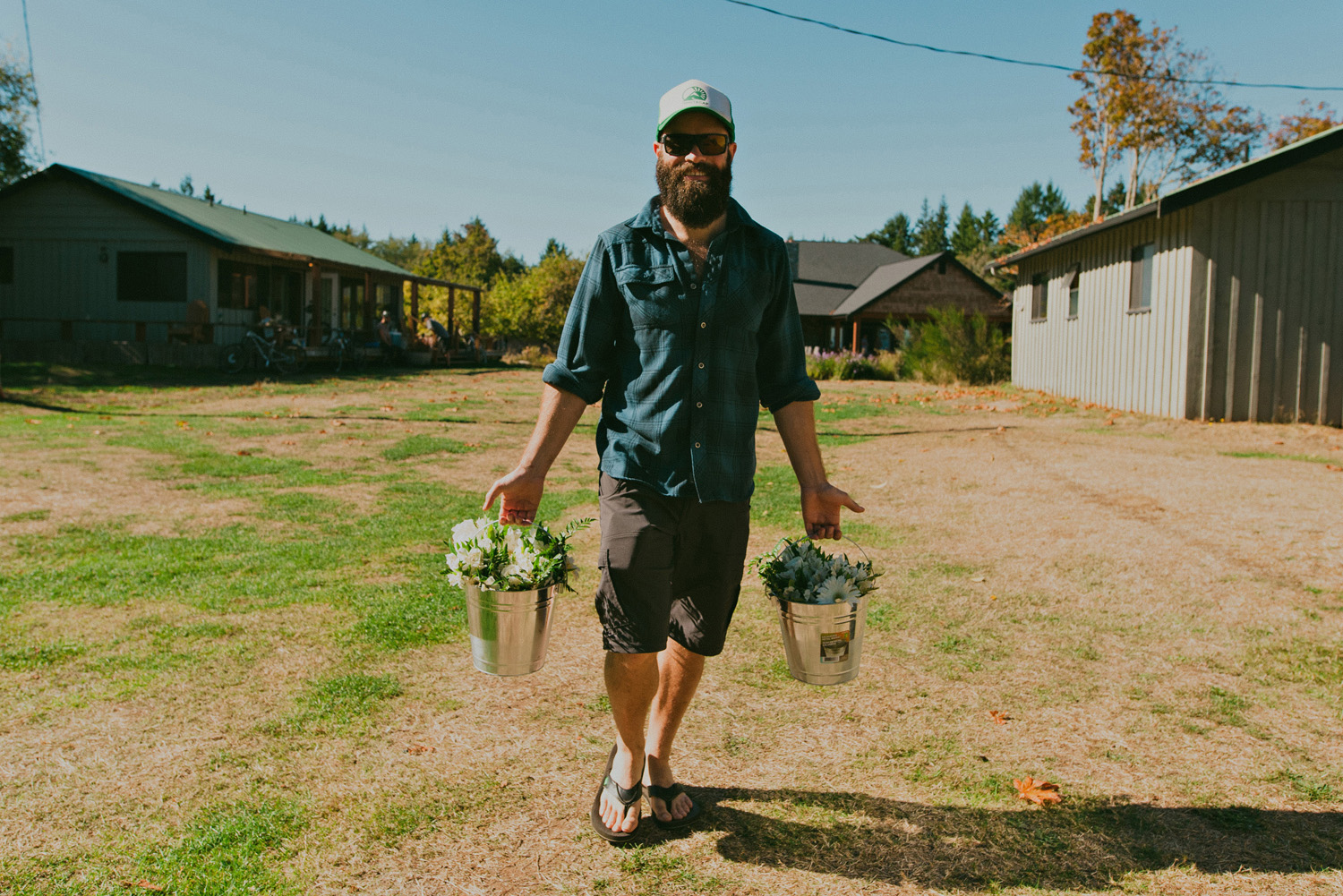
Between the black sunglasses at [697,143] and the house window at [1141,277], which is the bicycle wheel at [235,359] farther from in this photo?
the black sunglasses at [697,143]

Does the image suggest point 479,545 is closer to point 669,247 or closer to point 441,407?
point 669,247

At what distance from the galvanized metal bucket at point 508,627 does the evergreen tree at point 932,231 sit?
105516 mm

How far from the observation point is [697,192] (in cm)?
275

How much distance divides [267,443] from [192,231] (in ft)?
56.7

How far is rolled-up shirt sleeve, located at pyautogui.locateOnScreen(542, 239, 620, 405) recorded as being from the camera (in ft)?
9.15

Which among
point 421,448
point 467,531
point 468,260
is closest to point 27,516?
point 421,448

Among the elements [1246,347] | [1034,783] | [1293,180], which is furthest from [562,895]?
[1293,180]

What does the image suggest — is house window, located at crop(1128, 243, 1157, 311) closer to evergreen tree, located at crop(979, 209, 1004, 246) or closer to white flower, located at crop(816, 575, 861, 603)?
white flower, located at crop(816, 575, 861, 603)

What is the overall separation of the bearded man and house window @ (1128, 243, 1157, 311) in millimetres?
14723

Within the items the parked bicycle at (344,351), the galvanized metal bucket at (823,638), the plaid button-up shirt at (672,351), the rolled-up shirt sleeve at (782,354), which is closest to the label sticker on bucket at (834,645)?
the galvanized metal bucket at (823,638)

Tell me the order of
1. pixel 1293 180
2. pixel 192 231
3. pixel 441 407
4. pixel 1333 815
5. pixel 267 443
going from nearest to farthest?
pixel 1333 815
pixel 267 443
pixel 1293 180
pixel 441 407
pixel 192 231

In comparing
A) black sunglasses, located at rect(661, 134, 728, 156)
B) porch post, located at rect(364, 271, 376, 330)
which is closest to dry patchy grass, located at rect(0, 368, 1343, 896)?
black sunglasses, located at rect(661, 134, 728, 156)

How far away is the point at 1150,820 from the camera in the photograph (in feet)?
9.70

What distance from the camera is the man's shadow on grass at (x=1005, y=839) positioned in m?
2.69
